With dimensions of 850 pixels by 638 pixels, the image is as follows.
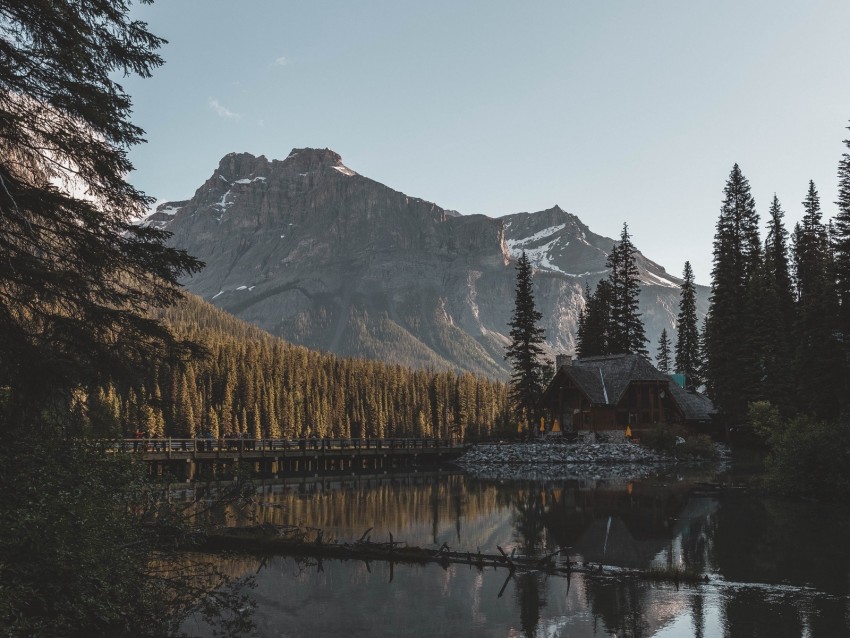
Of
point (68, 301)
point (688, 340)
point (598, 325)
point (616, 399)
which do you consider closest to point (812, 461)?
point (616, 399)

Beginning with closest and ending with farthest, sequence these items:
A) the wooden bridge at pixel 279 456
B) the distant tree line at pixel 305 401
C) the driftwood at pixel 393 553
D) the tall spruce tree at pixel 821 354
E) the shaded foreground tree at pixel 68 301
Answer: the shaded foreground tree at pixel 68 301
the driftwood at pixel 393 553
the tall spruce tree at pixel 821 354
the wooden bridge at pixel 279 456
the distant tree line at pixel 305 401

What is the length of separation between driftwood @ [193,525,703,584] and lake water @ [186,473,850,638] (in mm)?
406

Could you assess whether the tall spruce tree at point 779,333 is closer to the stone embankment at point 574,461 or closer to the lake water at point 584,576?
the stone embankment at point 574,461

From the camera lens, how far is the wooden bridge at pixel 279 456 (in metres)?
46.9

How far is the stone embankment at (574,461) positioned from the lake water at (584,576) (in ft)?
52.7

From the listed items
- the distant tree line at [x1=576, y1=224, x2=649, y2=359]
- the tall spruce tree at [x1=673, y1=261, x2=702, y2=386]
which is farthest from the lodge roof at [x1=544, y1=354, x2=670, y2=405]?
the tall spruce tree at [x1=673, y1=261, x2=702, y2=386]

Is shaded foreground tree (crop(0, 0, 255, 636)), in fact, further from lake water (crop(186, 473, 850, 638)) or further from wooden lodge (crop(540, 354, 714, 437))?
wooden lodge (crop(540, 354, 714, 437))

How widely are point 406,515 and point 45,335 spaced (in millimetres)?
21213

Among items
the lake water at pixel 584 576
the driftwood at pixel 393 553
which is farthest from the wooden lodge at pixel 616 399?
the driftwood at pixel 393 553

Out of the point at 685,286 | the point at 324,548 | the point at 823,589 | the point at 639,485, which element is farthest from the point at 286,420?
the point at 823,589

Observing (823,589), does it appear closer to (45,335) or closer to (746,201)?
(45,335)

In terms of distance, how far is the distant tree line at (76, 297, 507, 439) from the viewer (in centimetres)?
7738

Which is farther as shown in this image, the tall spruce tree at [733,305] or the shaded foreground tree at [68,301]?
the tall spruce tree at [733,305]

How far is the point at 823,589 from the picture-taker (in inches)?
635
